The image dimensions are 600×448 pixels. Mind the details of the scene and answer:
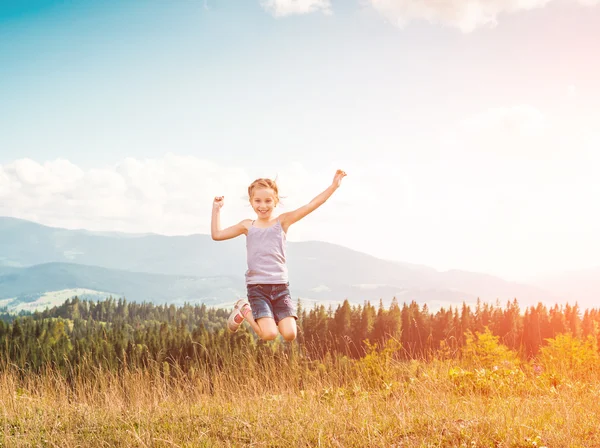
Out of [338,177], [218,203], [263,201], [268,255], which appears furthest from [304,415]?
[338,177]

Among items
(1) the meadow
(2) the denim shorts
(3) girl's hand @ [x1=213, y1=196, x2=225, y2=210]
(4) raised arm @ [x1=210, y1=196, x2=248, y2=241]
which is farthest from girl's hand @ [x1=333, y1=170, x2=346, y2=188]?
(1) the meadow

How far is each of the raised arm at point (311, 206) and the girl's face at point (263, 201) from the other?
9.2 inches

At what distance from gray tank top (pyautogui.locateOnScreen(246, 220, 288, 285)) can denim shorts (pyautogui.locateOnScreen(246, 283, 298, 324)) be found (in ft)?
0.44

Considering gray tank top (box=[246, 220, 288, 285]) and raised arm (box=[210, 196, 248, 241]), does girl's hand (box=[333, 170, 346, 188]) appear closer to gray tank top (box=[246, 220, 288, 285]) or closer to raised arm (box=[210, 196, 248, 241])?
gray tank top (box=[246, 220, 288, 285])

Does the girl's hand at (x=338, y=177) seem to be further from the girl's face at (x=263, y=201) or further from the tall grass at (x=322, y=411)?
the tall grass at (x=322, y=411)

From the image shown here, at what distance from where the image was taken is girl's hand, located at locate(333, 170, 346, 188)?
23.7 feet

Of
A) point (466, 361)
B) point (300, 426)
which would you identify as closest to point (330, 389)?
point (300, 426)

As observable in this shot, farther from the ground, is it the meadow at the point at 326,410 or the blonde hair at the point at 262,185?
the blonde hair at the point at 262,185

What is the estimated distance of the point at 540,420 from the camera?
7020 millimetres

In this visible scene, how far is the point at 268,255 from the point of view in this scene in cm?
733

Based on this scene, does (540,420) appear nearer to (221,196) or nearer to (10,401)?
(221,196)

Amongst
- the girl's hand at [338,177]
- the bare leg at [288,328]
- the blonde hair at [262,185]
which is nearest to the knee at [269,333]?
the bare leg at [288,328]

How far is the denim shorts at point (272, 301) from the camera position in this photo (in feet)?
24.0

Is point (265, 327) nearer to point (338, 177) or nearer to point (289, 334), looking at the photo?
→ point (289, 334)
